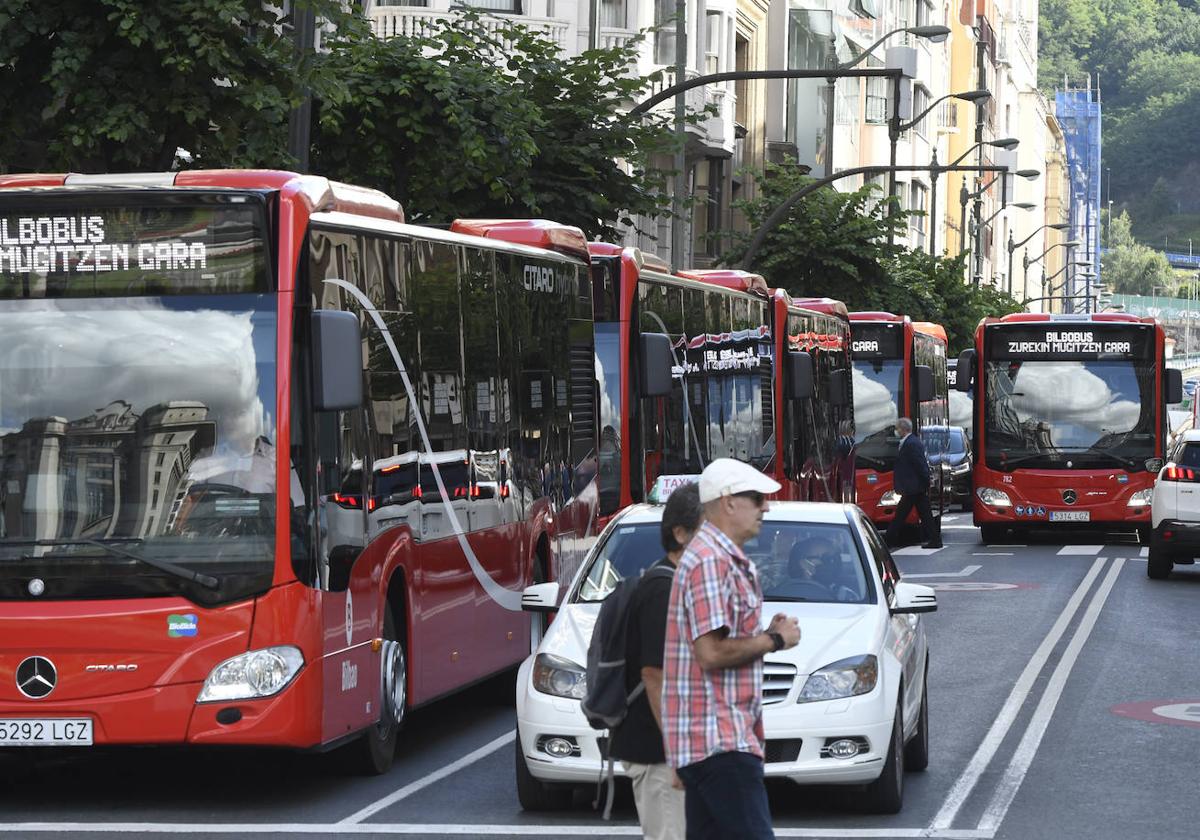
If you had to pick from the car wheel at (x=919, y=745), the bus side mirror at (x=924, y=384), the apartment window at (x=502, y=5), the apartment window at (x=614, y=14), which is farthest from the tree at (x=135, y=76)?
the apartment window at (x=614, y=14)

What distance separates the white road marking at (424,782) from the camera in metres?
10.8

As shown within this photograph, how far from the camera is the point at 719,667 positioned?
6.52m

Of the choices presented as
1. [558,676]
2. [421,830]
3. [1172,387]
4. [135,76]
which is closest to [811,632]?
[558,676]

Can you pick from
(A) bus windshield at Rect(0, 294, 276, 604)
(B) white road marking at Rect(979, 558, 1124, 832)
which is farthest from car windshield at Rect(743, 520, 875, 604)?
(A) bus windshield at Rect(0, 294, 276, 604)

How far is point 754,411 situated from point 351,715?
45.4 ft

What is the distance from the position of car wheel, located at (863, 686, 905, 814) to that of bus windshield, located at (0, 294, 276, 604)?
112 inches

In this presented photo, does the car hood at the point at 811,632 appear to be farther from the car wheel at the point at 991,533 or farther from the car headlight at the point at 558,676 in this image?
the car wheel at the point at 991,533

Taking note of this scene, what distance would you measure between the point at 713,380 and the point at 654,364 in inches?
167

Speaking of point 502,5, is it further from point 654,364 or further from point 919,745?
point 919,745

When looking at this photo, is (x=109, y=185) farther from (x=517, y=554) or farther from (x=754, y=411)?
(x=754, y=411)

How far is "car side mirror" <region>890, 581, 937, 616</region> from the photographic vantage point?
434 inches

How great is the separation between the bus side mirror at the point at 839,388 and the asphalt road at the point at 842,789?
13.4 metres

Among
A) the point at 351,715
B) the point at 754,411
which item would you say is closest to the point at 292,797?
the point at 351,715

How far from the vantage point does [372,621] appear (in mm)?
11727
